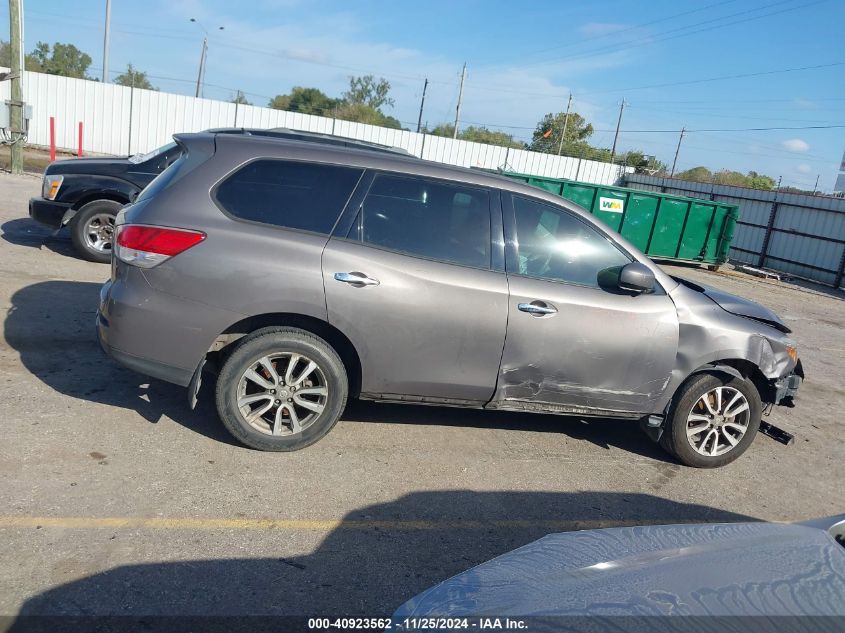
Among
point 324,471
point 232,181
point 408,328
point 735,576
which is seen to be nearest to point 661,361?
point 408,328

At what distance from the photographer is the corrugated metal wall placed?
2016cm

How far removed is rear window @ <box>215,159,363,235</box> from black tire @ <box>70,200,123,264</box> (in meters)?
5.13

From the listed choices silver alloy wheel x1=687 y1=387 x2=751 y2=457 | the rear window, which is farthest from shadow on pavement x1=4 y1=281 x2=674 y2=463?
the rear window

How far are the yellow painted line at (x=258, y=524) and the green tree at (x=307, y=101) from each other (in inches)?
2471

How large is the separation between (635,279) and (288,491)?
2568 millimetres

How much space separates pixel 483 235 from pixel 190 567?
264 cm

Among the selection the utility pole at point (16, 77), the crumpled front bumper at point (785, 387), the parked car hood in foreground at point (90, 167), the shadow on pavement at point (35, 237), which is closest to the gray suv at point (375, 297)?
the crumpled front bumper at point (785, 387)

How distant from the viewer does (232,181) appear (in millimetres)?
4289

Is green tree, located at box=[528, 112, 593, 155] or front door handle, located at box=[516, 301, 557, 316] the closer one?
front door handle, located at box=[516, 301, 557, 316]

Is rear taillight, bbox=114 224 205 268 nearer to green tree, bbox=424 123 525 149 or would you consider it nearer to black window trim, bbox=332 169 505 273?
black window trim, bbox=332 169 505 273

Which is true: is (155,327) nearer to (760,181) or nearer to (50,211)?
(50,211)

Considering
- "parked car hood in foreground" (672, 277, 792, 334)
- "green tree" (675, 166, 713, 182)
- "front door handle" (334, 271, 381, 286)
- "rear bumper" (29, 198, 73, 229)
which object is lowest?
"rear bumper" (29, 198, 73, 229)

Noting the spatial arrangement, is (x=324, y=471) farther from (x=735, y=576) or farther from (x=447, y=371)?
(x=735, y=576)

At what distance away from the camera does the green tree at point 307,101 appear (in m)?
64.1
